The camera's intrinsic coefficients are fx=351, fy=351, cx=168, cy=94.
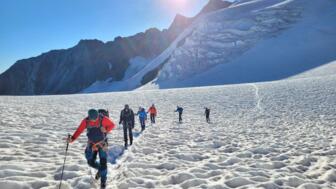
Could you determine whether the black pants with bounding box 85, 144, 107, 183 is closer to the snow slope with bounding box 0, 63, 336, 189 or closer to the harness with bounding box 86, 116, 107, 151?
the harness with bounding box 86, 116, 107, 151

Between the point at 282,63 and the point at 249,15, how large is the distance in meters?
35.5

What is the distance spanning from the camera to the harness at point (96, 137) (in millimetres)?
9500

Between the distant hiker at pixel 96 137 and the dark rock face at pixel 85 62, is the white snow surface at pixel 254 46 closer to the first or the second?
the dark rock face at pixel 85 62

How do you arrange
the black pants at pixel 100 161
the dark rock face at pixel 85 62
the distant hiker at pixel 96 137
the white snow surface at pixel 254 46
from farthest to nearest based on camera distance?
the dark rock face at pixel 85 62 < the white snow surface at pixel 254 46 < the distant hiker at pixel 96 137 < the black pants at pixel 100 161

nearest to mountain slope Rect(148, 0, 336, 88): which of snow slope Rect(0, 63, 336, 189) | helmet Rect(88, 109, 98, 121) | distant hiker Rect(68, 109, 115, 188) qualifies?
snow slope Rect(0, 63, 336, 189)

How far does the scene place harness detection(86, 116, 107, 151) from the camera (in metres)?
9.50

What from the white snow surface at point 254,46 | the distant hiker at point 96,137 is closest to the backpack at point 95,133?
the distant hiker at point 96,137

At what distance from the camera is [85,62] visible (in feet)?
632

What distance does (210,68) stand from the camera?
352 feet

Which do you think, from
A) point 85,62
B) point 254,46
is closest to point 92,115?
point 254,46

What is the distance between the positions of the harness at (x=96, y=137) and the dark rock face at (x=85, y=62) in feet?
580

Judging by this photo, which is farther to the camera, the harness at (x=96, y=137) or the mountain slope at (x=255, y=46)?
the mountain slope at (x=255, y=46)

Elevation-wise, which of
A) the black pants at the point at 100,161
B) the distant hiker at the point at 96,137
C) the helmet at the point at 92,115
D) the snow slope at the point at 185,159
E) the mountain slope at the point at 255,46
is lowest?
the snow slope at the point at 185,159

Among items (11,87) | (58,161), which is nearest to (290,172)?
(58,161)
